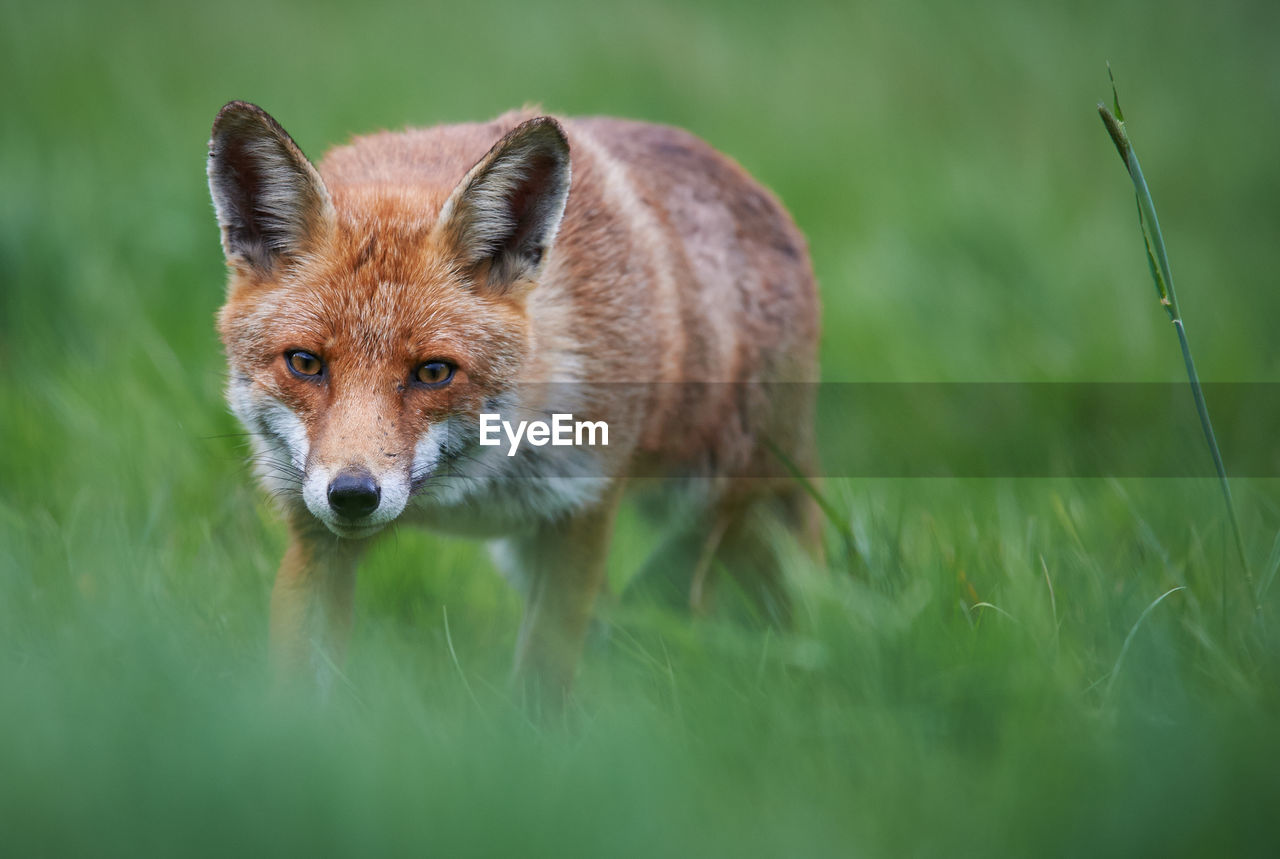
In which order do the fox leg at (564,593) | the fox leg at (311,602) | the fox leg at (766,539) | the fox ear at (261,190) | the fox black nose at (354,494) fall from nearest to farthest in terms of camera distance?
the fox black nose at (354,494) < the fox ear at (261,190) < the fox leg at (311,602) < the fox leg at (564,593) < the fox leg at (766,539)

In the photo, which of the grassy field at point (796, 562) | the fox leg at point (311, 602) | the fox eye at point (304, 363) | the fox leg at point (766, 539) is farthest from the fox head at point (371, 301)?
the fox leg at point (766, 539)

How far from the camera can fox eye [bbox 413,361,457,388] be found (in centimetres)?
330

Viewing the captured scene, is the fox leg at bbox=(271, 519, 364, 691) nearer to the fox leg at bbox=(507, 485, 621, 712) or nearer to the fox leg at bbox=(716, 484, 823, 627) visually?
the fox leg at bbox=(507, 485, 621, 712)

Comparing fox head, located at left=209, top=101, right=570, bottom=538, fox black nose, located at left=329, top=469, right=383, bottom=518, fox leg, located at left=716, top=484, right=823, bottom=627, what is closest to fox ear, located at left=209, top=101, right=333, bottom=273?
fox head, located at left=209, top=101, right=570, bottom=538

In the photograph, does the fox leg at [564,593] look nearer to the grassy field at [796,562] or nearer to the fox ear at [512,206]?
the grassy field at [796,562]

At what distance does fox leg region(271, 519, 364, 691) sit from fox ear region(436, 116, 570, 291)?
3.29 ft

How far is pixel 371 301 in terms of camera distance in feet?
10.9

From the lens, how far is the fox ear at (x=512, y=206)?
334cm

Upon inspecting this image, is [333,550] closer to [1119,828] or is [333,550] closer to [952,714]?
[952,714]

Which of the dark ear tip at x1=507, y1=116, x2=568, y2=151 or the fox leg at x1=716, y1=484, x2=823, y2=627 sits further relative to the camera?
the fox leg at x1=716, y1=484, x2=823, y2=627

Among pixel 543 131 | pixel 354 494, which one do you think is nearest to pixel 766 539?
pixel 543 131

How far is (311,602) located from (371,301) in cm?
101

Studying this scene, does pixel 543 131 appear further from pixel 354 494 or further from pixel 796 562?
pixel 796 562

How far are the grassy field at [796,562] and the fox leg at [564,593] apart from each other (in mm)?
127
